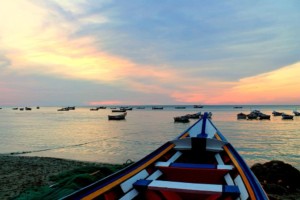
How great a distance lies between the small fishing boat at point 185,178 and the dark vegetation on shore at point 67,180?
235 centimetres

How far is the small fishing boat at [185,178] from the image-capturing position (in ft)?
16.9

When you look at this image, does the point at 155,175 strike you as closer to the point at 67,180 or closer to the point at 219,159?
the point at 219,159

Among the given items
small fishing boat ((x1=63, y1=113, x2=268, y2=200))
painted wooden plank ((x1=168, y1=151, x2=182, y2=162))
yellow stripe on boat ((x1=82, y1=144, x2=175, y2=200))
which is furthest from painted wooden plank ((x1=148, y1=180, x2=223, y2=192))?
painted wooden plank ((x1=168, y1=151, x2=182, y2=162))

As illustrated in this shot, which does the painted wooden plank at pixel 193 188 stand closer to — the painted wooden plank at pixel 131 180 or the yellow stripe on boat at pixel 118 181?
the painted wooden plank at pixel 131 180

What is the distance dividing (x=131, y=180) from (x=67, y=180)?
5002 mm

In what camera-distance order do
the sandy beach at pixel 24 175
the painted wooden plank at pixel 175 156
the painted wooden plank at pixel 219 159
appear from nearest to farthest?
the painted wooden plank at pixel 219 159, the painted wooden plank at pixel 175 156, the sandy beach at pixel 24 175

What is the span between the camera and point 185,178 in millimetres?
6812

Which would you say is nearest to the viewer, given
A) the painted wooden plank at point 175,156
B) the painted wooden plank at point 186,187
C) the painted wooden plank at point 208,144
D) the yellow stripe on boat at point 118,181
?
Result: the yellow stripe on boat at point 118,181

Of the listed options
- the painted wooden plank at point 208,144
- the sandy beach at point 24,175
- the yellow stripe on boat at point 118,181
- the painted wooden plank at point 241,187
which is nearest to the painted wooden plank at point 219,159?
the painted wooden plank at point 208,144

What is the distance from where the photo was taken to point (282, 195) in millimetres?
9781

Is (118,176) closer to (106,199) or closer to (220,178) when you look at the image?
(106,199)

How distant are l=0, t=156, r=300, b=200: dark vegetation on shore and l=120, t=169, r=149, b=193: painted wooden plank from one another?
255 cm

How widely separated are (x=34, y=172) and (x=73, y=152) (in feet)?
33.1

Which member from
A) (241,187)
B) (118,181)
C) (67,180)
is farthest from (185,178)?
(67,180)
